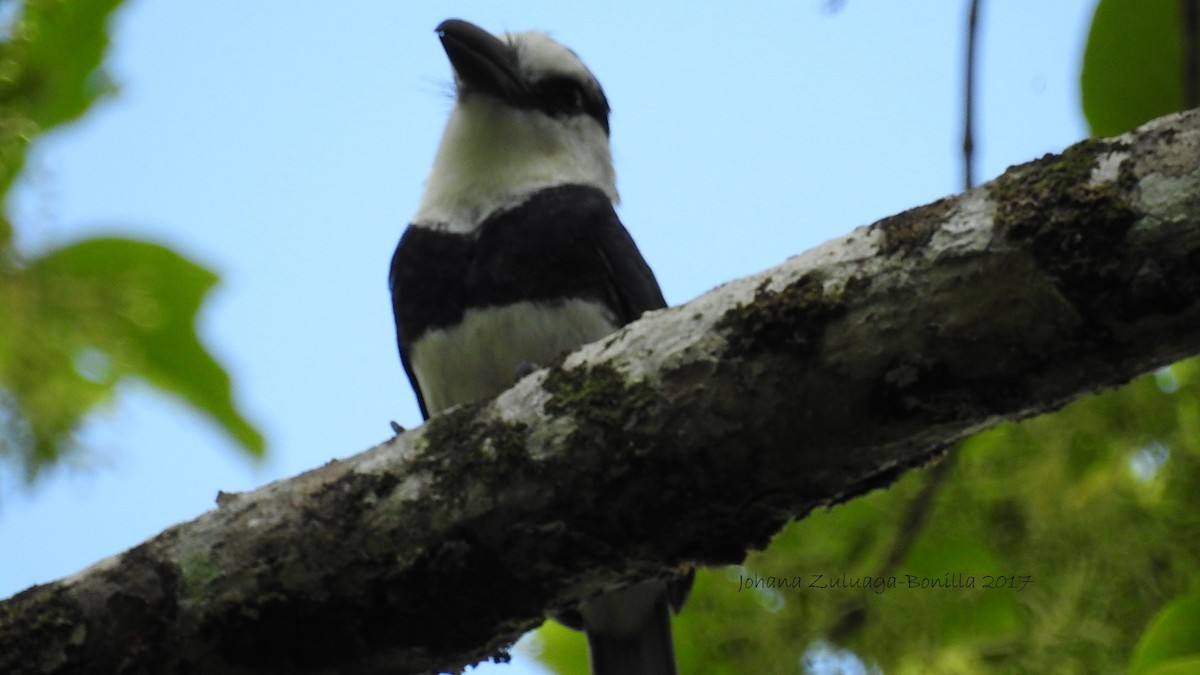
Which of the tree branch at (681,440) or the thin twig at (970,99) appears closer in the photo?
the tree branch at (681,440)

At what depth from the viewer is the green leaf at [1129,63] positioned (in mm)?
2156

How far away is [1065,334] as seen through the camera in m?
1.47

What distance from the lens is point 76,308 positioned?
2139 millimetres

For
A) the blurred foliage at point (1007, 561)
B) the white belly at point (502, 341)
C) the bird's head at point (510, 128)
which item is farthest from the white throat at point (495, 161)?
the blurred foliage at point (1007, 561)

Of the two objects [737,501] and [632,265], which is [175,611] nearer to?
[737,501]

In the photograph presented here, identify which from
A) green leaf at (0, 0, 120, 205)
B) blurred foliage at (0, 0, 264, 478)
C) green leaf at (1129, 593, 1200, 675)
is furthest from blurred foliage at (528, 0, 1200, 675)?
green leaf at (0, 0, 120, 205)

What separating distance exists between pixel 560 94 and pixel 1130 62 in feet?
4.68

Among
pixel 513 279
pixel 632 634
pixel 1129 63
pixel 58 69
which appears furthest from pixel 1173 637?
pixel 58 69

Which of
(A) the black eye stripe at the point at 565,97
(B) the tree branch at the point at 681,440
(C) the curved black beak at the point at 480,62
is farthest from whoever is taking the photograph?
(A) the black eye stripe at the point at 565,97

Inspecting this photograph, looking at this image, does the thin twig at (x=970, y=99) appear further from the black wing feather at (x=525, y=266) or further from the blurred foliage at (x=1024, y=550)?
the black wing feather at (x=525, y=266)

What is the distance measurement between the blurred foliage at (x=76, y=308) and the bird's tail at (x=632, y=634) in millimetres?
941

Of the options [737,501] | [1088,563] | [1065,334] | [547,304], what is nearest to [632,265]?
[547,304]

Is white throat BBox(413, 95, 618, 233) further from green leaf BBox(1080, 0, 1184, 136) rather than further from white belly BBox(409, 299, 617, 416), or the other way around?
green leaf BBox(1080, 0, 1184, 136)

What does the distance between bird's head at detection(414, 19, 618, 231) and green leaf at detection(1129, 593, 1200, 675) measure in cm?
156
